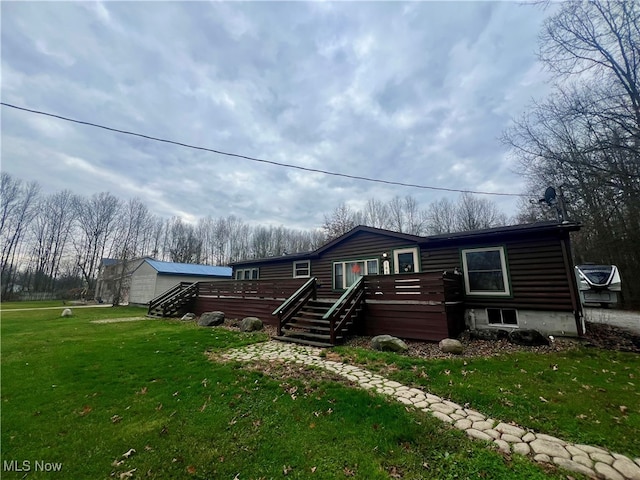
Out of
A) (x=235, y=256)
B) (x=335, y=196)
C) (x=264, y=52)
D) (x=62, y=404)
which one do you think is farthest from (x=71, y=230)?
(x=62, y=404)

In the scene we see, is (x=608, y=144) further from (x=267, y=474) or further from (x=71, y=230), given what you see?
(x=71, y=230)

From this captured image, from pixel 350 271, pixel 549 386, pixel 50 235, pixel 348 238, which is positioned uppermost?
pixel 50 235

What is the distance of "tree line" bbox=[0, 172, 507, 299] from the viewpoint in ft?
102

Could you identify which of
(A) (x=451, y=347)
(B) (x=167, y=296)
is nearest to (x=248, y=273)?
(B) (x=167, y=296)

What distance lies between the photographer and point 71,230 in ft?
118

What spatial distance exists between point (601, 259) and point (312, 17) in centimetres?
2326

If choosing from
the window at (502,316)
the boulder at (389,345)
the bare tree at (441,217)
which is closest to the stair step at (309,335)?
the boulder at (389,345)

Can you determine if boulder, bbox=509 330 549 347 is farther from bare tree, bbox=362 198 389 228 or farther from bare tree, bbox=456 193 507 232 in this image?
bare tree, bbox=362 198 389 228

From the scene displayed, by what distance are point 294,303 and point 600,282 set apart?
14.6 meters

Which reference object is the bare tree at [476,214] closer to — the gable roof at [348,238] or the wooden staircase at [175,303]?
the gable roof at [348,238]

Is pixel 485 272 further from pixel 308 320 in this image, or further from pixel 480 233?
pixel 308 320

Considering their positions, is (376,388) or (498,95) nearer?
(376,388)

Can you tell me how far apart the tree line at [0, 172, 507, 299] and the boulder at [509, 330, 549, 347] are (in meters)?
22.6

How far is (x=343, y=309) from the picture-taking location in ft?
26.5
